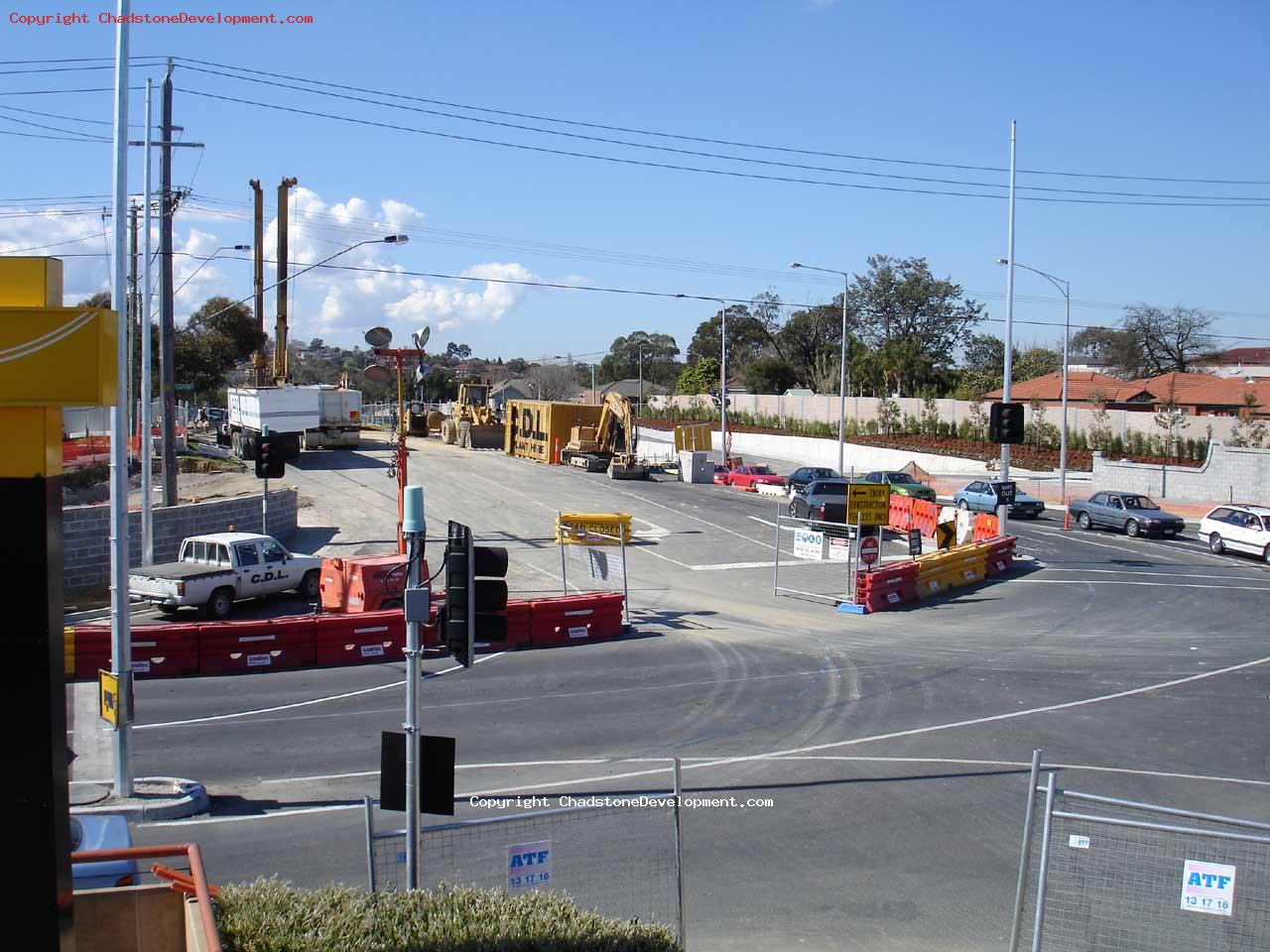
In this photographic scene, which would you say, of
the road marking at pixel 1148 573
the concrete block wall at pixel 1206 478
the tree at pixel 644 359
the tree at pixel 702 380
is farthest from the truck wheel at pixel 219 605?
the tree at pixel 644 359

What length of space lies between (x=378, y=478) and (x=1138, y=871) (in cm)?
3822

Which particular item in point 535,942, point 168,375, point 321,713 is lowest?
point 321,713

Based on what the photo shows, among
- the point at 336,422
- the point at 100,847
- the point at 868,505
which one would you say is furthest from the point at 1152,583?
the point at 336,422

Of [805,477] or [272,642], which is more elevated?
[805,477]

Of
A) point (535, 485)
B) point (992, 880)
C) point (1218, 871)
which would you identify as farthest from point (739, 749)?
point (535, 485)

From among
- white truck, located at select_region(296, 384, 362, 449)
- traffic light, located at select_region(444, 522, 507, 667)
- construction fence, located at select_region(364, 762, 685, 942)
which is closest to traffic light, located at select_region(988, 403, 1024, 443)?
construction fence, located at select_region(364, 762, 685, 942)

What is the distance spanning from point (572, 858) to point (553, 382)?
12438 cm

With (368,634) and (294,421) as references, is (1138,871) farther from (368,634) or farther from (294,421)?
(294,421)

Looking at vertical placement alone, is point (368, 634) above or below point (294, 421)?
below

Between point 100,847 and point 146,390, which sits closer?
point 100,847

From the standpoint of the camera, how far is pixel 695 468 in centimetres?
4975

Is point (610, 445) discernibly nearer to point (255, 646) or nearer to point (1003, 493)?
point (1003, 493)

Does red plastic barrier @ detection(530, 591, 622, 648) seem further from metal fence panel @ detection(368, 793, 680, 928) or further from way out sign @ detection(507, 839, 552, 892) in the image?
way out sign @ detection(507, 839, 552, 892)

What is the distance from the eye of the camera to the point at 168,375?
25.2 metres
